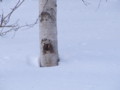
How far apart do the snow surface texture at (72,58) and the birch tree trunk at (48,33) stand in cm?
11

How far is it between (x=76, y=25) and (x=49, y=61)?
7.81 feet

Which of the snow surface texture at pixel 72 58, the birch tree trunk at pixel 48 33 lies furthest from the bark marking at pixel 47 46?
the snow surface texture at pixel 72 58

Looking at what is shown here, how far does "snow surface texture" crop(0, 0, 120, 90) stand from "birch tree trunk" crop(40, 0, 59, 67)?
11 centimetres

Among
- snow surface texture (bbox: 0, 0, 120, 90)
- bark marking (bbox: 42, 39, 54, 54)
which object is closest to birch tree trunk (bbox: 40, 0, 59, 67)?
bark marking (bbox: 42, 39, 54, 54)

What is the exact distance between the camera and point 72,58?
4188mm

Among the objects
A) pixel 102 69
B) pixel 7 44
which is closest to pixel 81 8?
pixel 7 44

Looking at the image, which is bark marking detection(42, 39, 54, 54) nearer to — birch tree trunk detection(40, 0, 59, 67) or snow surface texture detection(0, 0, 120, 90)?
birch tree trunk detection(40, 0, 59, 67)

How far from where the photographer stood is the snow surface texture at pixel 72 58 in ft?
11.4

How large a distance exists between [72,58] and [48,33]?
16.5 inches

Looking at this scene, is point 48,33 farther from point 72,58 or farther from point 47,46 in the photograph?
point 72,58

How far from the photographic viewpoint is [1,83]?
3518 millimetres

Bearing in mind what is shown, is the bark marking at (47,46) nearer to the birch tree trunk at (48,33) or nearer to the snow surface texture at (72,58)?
the birch tree trunk at (48,33)

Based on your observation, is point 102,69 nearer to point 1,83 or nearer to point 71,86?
point 71,86

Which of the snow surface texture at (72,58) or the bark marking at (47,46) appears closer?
the snow surface texture at (72,58)
